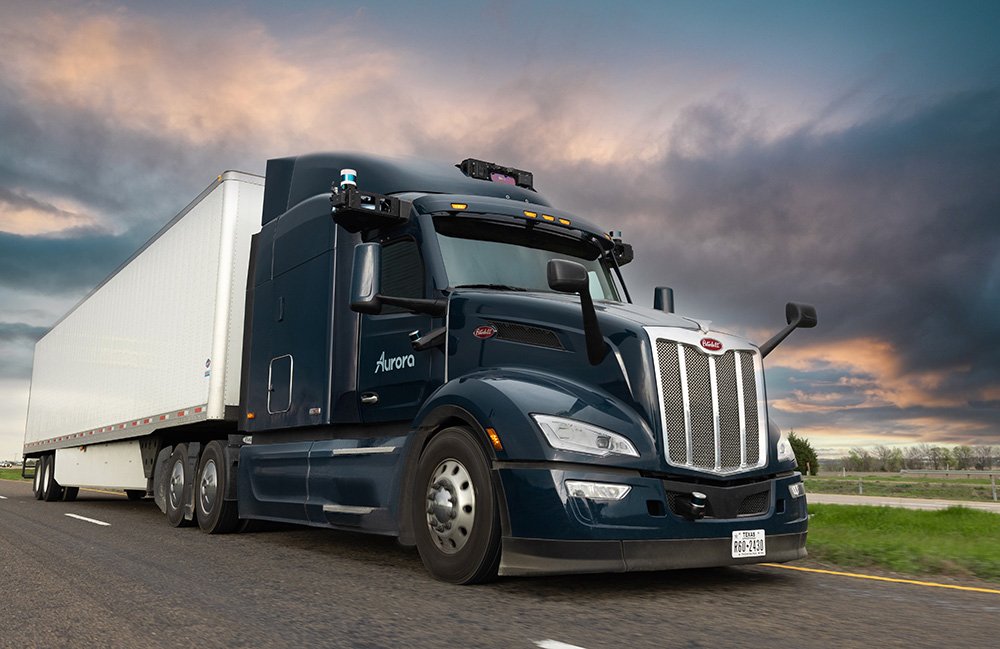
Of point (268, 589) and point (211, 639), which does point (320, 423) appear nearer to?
point (268, 589)

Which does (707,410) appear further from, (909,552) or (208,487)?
(208,487)

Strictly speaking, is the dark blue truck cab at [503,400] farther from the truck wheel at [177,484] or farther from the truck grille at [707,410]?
the truck wheel at [177,484]

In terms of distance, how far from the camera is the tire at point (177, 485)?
1174 cm

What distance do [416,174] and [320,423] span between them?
2501mm

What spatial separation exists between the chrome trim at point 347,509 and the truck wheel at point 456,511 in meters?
0.75

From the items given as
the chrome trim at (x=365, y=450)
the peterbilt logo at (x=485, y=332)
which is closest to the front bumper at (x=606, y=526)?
the peterbilt logo at (x=485, y=332)

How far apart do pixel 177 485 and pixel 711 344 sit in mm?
8276

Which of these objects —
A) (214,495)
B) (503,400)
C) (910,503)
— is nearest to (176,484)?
(214,495)

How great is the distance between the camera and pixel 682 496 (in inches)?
232

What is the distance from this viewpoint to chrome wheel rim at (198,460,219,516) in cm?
1081

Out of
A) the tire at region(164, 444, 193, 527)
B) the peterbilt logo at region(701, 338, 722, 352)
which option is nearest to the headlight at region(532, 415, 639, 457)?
the peterbilt logo at region(701, 338, 722, 352)

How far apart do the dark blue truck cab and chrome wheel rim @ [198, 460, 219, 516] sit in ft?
5.85

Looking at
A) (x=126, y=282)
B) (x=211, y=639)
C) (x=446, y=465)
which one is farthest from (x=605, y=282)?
(x=126, y=282)

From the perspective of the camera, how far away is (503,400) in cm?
605
